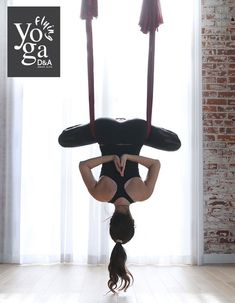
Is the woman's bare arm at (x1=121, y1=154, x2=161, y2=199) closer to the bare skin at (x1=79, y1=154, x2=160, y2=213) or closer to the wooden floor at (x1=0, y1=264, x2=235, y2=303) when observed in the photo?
the bare skin at (x1=79, y1=154, x2=160, y2=213)

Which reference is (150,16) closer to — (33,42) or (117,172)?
(117,172)

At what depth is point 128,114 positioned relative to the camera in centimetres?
515

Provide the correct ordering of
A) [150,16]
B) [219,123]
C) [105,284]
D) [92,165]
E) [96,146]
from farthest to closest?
[219,123] → [96,146] → [105,284] → [92,165] → [150,16]

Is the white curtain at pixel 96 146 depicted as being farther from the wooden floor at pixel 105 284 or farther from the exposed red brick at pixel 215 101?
the wooden floor at pixel 105 284

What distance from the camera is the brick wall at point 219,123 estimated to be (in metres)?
5.18

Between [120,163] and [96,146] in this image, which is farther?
[96,146]

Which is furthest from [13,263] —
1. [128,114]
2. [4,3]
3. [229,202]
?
[4,3]

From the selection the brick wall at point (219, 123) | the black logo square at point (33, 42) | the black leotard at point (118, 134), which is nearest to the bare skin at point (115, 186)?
the black leotard at point (118, 134)

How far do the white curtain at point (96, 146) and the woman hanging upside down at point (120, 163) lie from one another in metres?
1.77

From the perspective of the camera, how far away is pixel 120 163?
3.21 m

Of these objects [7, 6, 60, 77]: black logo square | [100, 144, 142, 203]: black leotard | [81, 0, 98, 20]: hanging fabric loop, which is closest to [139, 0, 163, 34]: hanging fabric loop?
[81, 0, 98, 20]: hanging fabric loop

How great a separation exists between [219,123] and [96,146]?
4.17ft

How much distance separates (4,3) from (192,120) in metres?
2.22

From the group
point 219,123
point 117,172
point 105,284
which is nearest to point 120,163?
point 117,172
